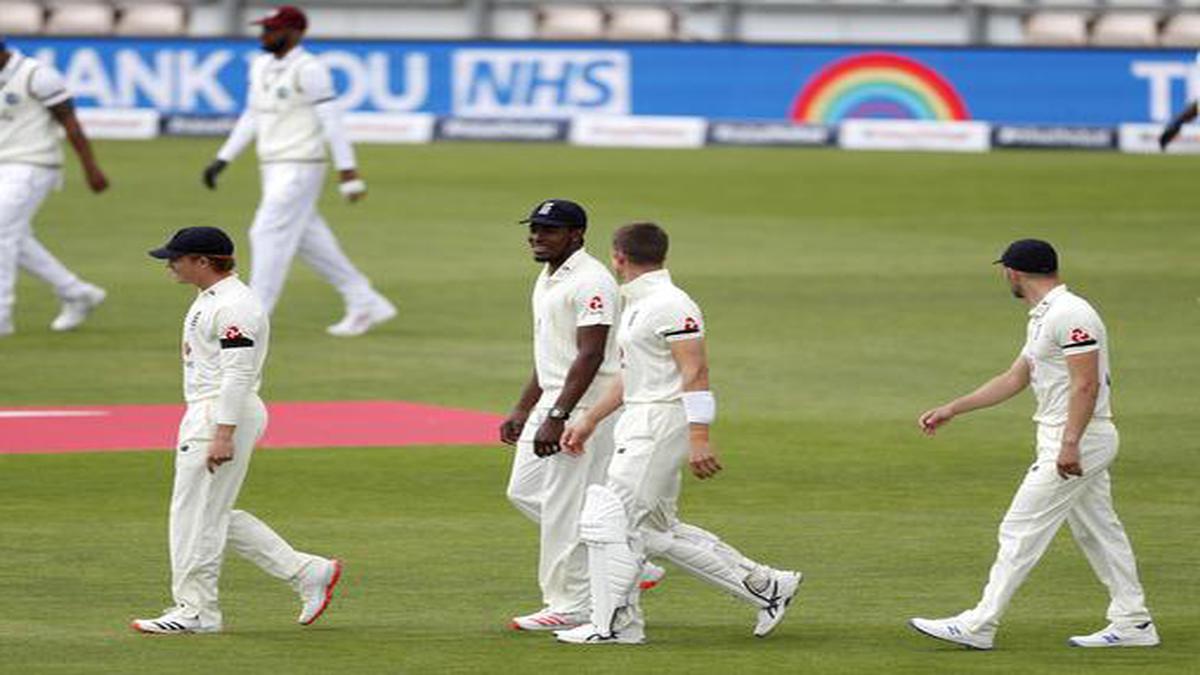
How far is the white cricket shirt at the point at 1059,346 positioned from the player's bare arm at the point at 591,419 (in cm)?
164

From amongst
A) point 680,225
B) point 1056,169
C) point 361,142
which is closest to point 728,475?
point 680,225

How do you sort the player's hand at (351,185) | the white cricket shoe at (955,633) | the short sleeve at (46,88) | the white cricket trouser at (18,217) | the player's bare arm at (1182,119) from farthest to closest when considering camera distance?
the player's bare arm at (1182,119)
the player's hand at (351,185)
the white cricket trouser at (18,217)
the short sleeve at (46,88)
the white cricket shoe at (955,633)

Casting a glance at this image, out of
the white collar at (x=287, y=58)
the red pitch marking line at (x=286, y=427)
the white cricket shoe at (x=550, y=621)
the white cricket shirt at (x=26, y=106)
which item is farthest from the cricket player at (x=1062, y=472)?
the white cricket shirt at (x=26, y=106)

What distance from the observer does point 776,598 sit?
10516 mm

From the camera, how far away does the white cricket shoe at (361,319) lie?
2030 cm

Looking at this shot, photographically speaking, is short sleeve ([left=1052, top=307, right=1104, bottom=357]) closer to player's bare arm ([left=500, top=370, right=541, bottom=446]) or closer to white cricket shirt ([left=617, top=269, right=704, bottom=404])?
white cricket shirt ([left=617, top=269, right=704, bottom=404])

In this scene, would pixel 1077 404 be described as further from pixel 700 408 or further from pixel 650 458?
pixel 650 458

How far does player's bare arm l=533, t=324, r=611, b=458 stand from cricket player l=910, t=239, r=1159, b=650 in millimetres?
1615

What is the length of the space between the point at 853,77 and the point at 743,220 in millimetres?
9682

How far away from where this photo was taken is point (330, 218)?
28188 millimetres

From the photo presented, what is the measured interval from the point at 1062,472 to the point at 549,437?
2.04 meters

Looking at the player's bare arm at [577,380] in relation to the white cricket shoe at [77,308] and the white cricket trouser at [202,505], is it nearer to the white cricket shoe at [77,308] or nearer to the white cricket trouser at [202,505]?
the white cricket trouser at [202,505]

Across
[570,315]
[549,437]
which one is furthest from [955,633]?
[570,315]

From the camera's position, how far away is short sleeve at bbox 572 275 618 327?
10586 millimetres
